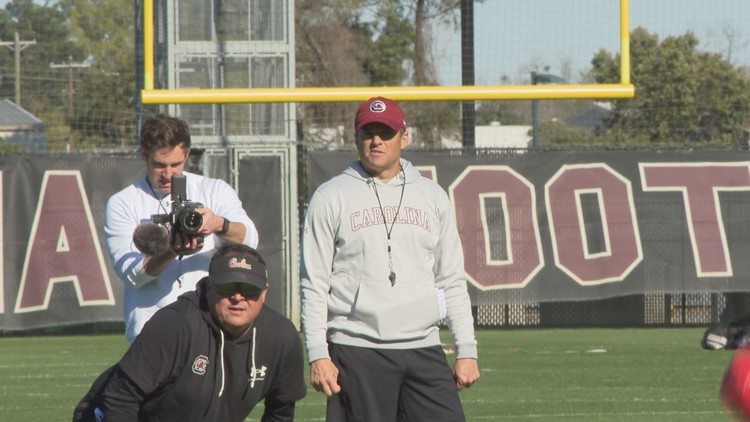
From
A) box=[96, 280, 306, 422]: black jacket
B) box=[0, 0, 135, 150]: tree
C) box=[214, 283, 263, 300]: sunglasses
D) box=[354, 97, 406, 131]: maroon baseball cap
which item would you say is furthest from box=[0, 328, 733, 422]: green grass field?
box=[0, 0, 135, 150]: tree

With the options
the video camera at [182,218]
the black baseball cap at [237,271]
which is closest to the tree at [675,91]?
the video camera at [182,218]

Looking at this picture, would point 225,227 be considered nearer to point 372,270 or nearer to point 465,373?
point 372,270

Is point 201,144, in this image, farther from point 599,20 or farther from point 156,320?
point 156,320

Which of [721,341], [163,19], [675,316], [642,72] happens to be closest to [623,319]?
[675,316]

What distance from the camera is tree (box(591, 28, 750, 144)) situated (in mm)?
28516

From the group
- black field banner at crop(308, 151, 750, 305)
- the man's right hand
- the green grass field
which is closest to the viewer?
the man's right hand

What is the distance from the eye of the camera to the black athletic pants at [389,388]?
5121mm

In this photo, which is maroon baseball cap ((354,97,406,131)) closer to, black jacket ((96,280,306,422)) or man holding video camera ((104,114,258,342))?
man holding video camera ((104,114,258,342))

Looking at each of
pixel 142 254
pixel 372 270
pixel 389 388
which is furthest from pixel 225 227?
pixel 389 388

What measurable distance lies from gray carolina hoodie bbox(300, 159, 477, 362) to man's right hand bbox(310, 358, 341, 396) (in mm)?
36

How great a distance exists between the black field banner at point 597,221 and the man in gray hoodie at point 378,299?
30.0ft

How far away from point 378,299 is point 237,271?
2.59 feet

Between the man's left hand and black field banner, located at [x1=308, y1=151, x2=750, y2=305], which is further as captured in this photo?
black field banner, located at [x1=308, y1=151, x2=750, y2=305]

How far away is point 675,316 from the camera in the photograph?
15258mm
